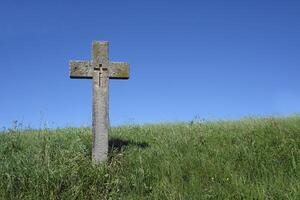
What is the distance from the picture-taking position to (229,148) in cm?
1095

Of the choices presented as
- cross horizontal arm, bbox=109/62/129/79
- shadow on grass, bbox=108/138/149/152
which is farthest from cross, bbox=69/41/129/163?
shadow on grass, bbox=108/138/149/152

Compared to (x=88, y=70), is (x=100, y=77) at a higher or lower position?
lower

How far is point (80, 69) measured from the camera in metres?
11.5

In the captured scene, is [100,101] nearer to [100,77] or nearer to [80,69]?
[100,77]

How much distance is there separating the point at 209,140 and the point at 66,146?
3.15 meters

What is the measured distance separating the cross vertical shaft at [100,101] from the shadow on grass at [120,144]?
15.3 inches

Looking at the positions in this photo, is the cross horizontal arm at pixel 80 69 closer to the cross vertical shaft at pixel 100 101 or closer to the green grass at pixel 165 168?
the cross vertical shaft at pixel 100 101

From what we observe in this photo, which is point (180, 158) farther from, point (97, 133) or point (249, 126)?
point (249, 126)

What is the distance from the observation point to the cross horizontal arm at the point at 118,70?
461 inches

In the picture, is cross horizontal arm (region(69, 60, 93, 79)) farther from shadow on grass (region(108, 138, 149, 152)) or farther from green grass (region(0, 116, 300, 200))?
shadow on grass (region(108, 138, 149, 152))

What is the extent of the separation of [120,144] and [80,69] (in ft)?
6.37

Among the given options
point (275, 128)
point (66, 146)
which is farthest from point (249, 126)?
point (66, 146)

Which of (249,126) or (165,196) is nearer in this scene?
(165,196)

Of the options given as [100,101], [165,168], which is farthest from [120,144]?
[165,168]
